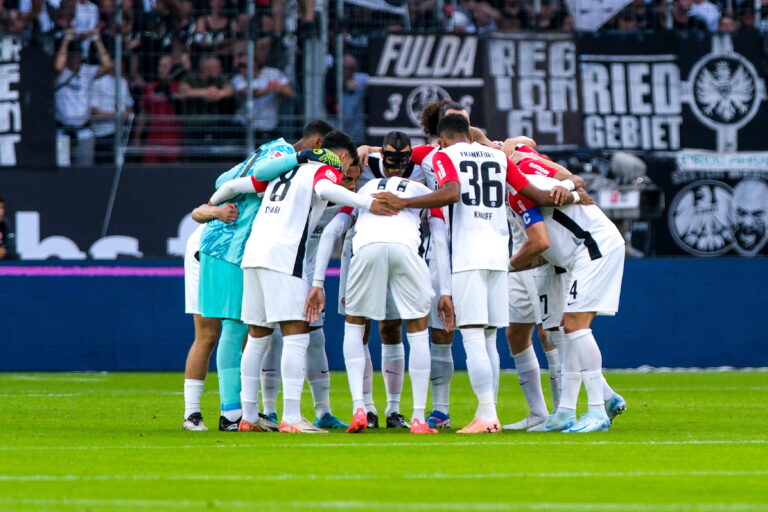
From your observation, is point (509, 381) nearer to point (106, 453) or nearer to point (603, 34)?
point (603, 34)

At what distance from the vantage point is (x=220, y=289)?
9977mm

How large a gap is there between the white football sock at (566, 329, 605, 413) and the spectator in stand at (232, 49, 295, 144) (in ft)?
33.0

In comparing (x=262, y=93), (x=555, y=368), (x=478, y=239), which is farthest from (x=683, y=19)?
(x=478, y=239)

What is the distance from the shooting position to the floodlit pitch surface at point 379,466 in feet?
20.2

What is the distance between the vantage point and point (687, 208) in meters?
19.5

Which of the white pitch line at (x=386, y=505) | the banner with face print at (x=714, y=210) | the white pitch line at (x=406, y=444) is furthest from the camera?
the banner with face print at (x=714, y=210)

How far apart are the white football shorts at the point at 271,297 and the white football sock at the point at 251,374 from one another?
15 cm

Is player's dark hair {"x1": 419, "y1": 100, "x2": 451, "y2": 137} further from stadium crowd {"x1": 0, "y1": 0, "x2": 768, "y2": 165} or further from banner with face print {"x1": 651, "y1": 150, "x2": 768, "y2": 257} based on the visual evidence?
banner with face print {"x1": 651, "y1": 150, "x2": 768, "y2": 257}

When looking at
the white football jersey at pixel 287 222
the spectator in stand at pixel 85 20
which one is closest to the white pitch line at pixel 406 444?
the white football jersey at pixel 287 222

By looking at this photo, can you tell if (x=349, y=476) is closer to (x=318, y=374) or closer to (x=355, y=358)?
(x=355, y=358)

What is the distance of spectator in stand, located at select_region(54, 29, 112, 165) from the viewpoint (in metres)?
19.0

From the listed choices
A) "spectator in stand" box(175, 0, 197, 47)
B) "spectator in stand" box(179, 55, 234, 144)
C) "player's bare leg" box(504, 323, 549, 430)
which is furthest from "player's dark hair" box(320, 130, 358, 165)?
"spectator in stand" box(175, 0, 197, 47)

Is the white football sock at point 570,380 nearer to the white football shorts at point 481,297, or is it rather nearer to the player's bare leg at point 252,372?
the white football shorts at point 481,297

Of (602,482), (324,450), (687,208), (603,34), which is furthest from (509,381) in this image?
(602,482)
